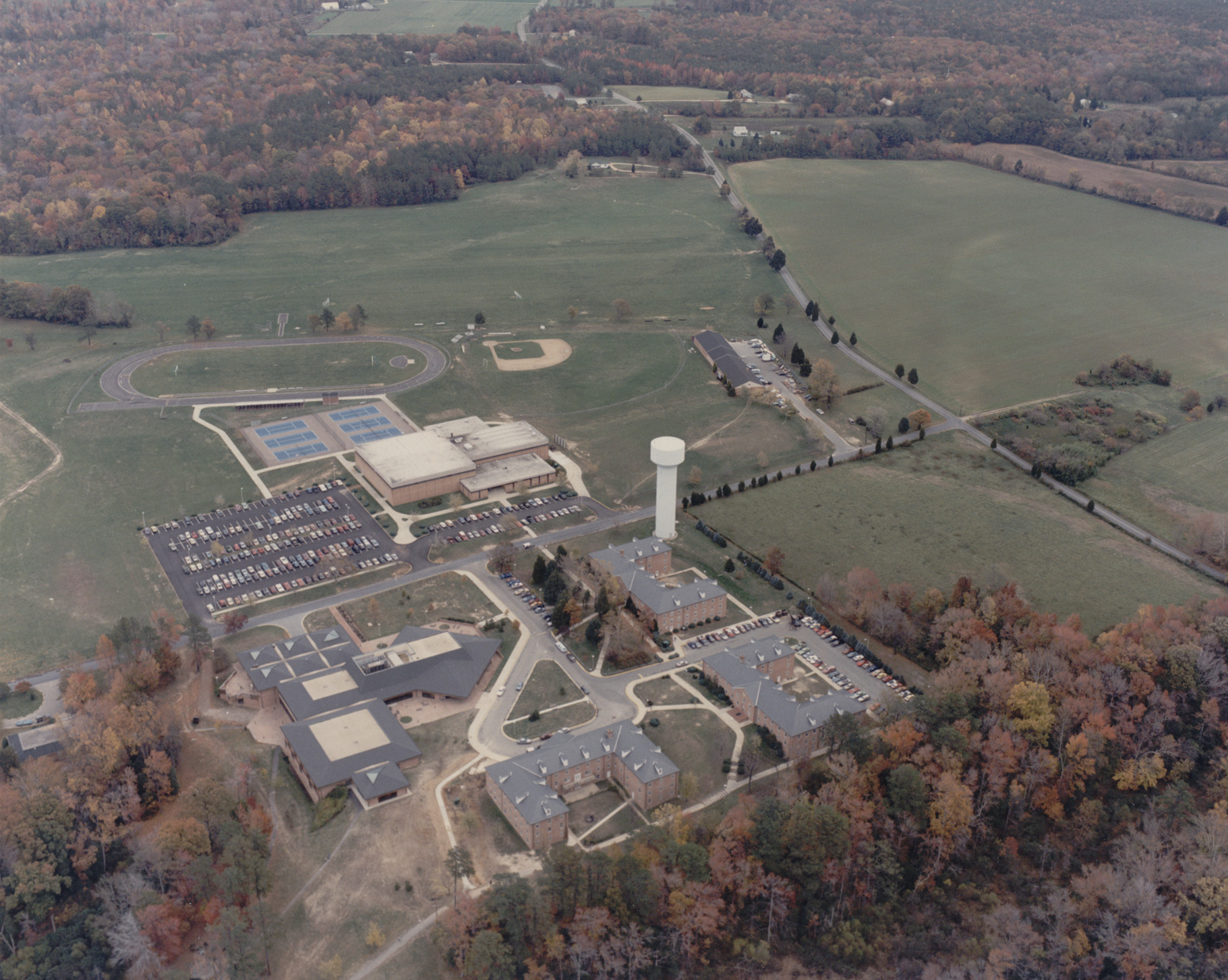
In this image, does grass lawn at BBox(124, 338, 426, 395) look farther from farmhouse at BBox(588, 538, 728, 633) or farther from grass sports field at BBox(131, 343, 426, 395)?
farmhouse at BBox(588, 538, 728, 633)

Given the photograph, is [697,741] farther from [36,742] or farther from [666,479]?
[36,742]

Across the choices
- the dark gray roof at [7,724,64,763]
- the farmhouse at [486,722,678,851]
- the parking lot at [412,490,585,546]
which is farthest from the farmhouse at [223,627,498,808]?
the parking lot at [412,490,585,546]

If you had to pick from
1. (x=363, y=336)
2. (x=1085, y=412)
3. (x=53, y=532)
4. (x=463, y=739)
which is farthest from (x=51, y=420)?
(x=1085, y=412)

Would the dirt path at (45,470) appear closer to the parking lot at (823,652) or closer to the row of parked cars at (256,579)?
the row of parked cars at (256,579)

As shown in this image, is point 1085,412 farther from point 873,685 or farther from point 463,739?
point 463,739

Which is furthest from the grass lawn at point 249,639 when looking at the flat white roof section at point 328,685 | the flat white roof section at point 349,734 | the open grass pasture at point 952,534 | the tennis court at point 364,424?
the open grass pasture at point 952,534

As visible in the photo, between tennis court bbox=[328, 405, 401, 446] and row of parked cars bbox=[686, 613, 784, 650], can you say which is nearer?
row of parked cars bbox=[686, 613, 784, 650]
